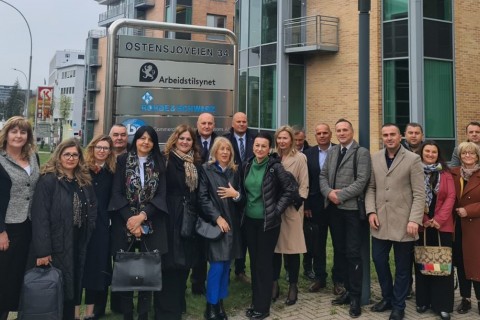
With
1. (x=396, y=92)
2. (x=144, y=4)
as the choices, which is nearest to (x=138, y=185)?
(x=396, y=92)

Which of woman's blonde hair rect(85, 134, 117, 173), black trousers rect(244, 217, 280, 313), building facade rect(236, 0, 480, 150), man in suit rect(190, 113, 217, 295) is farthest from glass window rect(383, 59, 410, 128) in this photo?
woman's blonde hair rect(85, 134, 117, 173)

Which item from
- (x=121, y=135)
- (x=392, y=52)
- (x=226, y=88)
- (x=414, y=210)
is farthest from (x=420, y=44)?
(x=121, y=135)

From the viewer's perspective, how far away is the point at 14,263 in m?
4.23

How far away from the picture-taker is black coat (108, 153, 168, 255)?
445 centimetres

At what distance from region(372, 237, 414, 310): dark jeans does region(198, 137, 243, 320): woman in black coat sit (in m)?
1.60

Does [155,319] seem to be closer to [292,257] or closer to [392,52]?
[292,257]

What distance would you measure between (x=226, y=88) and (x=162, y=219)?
9.24 feet

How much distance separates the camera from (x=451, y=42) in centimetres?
1609

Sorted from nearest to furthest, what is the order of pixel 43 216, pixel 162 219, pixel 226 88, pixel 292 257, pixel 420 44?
pixel 43 216 < pixel 162 219 < pixel 292 257 < pixel 226 88 < pixel 420 44

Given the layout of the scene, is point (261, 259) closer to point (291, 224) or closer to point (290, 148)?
point (291, 224)

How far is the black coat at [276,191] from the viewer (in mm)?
4855

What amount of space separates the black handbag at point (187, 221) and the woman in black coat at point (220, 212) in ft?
0.42

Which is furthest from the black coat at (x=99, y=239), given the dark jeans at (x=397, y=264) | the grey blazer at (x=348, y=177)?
the dark jeans at (x=397, y=264)

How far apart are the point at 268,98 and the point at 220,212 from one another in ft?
50.2
